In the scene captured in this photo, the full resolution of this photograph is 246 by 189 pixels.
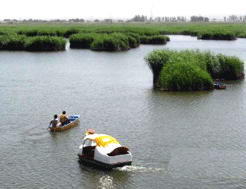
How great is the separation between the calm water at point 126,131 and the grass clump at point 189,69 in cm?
190

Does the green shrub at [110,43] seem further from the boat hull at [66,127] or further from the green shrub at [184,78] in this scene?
the boat hull at [66,127]

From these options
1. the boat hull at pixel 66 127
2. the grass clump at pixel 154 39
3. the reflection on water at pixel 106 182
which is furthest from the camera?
the grass clump at pixel 154 39

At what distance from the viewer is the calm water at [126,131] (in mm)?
30969

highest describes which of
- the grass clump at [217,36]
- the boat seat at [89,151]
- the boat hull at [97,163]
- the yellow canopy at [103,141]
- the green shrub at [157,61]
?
the green shrub at [157,61]

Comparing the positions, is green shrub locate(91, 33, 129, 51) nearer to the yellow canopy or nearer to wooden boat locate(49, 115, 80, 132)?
wooden boat locate(49, 115, 80, 132)

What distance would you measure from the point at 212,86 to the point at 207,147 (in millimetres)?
23318

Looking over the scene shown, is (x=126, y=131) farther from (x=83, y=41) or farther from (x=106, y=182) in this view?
(x=83, y=41)

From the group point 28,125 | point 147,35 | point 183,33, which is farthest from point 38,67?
point 183,33

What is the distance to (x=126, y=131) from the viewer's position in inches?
1612

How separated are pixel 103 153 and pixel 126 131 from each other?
895cm

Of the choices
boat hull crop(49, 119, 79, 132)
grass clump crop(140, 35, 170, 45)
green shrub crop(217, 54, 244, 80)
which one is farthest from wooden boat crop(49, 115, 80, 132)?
grass clump crop(140, 35, 170, 45)

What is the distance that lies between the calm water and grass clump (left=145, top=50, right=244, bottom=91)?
6.22ft

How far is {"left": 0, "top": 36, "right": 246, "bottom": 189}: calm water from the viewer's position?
102 feet

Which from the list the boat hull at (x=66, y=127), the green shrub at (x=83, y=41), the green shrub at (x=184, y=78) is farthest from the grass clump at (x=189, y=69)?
the green shrub at (x=83, y=41)
